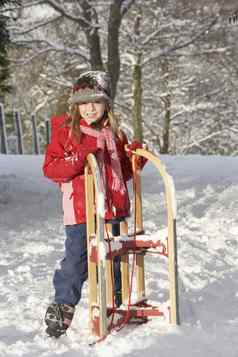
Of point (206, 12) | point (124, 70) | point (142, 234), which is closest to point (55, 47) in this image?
point (206, 12)

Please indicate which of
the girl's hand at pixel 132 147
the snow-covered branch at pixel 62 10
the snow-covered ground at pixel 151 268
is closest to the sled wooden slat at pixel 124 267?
the snow-covered ground at pixel 151 268

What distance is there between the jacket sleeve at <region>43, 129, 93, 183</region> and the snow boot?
829mm

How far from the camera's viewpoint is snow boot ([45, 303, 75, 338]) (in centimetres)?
436

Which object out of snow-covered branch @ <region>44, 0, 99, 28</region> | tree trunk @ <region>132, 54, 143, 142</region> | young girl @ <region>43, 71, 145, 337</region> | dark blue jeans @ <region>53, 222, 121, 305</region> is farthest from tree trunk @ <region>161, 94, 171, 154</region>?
dark blue jeans @ <region>53, 222, 121, 305</region>

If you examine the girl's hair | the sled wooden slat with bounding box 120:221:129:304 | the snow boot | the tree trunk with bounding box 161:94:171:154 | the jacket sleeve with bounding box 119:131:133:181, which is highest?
the girl's hair

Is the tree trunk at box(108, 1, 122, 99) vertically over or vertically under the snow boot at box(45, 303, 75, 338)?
over

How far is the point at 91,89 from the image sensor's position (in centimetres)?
452

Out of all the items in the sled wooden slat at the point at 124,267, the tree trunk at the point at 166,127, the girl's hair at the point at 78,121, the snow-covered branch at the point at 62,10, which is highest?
the snow-covered branch at the point at 62,10

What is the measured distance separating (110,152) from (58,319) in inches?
44.5

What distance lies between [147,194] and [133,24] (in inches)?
624

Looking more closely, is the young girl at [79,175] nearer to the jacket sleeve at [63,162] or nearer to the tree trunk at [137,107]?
the jacket sleeve at [63,162]

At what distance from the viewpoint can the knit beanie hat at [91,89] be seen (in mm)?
4500

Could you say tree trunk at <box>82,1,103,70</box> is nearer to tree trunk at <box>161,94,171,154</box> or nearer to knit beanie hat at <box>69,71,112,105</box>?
tree trunk at <box>161,94,171,154</box>

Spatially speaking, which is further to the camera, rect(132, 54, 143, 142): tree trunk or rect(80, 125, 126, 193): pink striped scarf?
rect(132, 54, 143, 142): tree trunk
